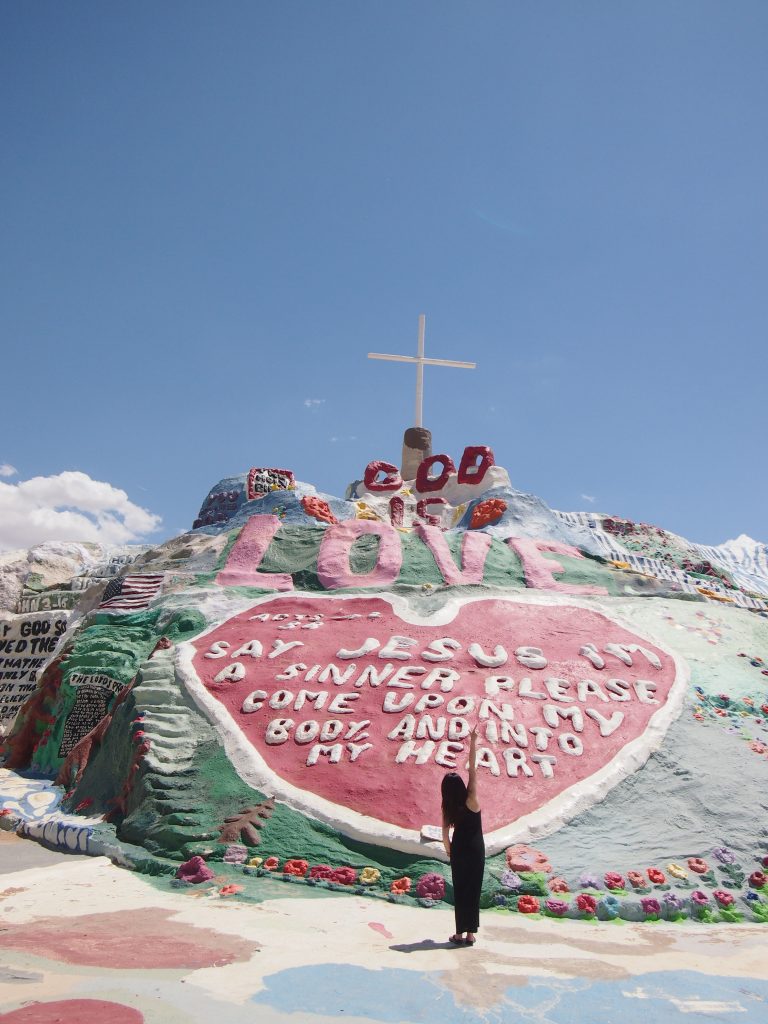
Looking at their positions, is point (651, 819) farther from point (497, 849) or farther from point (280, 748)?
point (280, 748)

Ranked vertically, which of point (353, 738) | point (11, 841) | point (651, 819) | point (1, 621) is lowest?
point (11, 841)

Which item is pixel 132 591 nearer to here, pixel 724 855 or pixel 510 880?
pixel 510 880

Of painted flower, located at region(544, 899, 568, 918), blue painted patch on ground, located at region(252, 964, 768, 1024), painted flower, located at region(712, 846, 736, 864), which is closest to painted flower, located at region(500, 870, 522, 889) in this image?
painted flower, located at region(544, 899, 568, 918)

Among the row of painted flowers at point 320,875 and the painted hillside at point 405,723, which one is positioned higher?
the painted hillside at point 405,723

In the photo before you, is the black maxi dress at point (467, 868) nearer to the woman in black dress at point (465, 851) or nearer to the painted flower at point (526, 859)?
the woman in black dress at point (465, 851)

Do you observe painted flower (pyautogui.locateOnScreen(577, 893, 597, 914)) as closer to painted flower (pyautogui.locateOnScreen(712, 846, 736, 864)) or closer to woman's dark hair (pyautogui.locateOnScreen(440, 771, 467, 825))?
painted flower (pyautogui.locateOnScreen(712, 846, 736, 864))

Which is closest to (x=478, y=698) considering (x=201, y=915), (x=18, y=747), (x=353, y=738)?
(x=353, y=738)

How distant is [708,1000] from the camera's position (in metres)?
3.51

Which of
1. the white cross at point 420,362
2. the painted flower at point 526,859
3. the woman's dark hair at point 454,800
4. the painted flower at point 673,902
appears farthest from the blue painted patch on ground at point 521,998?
the white cross at point 420,362

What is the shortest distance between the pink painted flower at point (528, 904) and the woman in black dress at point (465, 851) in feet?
3.35

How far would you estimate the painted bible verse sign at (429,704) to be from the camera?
656 cm

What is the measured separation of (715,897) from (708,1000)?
2.37 m

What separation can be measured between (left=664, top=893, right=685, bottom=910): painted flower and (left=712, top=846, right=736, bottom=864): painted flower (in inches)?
27.7

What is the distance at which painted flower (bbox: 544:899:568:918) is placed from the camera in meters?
5.33
